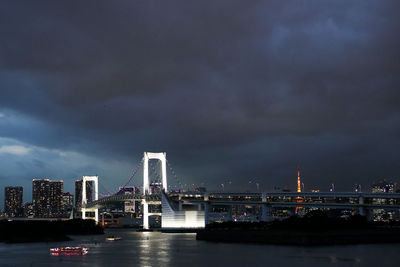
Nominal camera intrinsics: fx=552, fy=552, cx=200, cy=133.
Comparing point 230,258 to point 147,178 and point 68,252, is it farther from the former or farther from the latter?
point 147,178

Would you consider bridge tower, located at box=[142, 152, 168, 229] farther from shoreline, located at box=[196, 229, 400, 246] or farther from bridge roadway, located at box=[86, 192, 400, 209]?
shoreline, located at box=[196, 229, 400, 246]

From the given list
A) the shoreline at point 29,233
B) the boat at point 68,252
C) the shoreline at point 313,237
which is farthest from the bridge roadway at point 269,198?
the boat at point 68,252

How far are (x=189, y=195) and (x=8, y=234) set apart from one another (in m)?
37.1

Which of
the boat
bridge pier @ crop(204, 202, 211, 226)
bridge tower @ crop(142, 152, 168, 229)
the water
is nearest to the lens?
the water

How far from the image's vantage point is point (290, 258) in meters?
47.0

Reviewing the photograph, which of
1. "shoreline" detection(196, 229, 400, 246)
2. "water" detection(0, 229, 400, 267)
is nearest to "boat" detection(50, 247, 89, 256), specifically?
"water" detection(0, 229, 400, 267)

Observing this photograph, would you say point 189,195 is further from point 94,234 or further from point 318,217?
point 318,217

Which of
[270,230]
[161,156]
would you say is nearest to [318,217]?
[270,230]

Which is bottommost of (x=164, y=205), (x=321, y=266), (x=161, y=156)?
(x=321, y=266)

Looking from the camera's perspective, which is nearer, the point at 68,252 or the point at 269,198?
the point at 68,252

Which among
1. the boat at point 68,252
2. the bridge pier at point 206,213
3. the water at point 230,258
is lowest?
the water at point 230,258

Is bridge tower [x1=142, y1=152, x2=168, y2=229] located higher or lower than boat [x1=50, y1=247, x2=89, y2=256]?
higher

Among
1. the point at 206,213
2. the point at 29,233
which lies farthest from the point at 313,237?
the point at 29,233

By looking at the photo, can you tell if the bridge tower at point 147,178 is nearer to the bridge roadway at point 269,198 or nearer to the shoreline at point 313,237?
the bridge roadway at point 269,198
